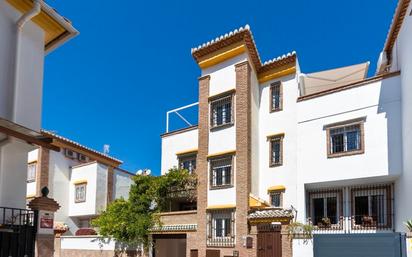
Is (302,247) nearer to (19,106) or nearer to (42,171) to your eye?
(19,106)

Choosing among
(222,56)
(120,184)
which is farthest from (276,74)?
(120,184)

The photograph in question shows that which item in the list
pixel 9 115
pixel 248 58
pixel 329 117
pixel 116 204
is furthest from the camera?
pixel 116 204

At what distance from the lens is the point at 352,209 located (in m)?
22.2

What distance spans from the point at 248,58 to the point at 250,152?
4.68 m

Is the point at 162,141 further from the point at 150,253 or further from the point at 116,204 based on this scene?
the point at 150,253

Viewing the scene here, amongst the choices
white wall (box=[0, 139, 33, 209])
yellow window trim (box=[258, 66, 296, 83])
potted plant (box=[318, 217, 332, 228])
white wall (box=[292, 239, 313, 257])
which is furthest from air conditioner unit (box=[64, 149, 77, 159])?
white wall (box=[0, 139, 33, 209])

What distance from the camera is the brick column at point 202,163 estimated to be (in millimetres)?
23484

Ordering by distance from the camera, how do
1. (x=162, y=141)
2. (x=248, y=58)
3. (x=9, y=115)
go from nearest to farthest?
(x=9, y=115)
(x=248, y=58)
(x=162, y=141)

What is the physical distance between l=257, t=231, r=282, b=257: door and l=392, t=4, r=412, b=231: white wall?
4.98m

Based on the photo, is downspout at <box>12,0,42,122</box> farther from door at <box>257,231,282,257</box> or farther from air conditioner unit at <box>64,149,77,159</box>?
air conditioner unit at <box>64,149,77,159</box>

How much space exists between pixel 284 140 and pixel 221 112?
348cm

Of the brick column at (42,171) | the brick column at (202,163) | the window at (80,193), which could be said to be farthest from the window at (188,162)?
the brick column at (42,171)

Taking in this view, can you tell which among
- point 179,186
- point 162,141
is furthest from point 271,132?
point 162,141

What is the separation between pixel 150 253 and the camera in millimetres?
24922
